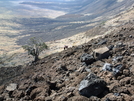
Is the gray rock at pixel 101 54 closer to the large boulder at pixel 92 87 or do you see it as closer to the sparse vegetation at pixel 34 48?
the large boulder at pixel 92 87

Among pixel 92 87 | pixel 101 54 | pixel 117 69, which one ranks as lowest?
pixel 92 87

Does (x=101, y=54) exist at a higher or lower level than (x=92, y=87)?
higher

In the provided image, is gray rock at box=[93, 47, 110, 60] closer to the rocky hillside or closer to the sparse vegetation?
the rocky hillside

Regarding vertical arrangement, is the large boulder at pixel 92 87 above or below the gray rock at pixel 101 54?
below

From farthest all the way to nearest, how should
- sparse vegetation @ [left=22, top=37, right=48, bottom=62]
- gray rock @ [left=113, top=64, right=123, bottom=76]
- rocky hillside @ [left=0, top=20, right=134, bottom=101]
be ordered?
sparse vegetation @ [left=22, top=37, right=48, bottom=62] < gray rock @ [left=113, top=64, right=123, bottom=76] < rocky hillside @ [left=0, top=20, right=134, bottom=101]

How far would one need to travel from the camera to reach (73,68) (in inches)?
390

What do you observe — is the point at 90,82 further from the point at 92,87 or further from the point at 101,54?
the point at 101,54

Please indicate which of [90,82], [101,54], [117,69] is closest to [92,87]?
[90,82]

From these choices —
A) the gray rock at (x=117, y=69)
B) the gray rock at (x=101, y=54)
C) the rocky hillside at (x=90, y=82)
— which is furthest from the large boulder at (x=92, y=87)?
the gray rock at (x=101, y=54)

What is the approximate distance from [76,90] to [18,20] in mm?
126769

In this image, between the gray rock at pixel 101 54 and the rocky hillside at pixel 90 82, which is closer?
the rocky hillside at pixel 90 82

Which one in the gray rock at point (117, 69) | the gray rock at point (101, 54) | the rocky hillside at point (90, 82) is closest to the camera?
the rocky hillside at point (90, 82)

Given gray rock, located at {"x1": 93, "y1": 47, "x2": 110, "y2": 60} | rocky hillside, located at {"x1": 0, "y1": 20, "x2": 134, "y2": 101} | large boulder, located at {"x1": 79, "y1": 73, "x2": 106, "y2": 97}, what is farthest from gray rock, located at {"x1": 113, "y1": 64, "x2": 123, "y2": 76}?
gray rock, located at {"x1": 93, "y1": 47, "x2": 110, "y2": 60}

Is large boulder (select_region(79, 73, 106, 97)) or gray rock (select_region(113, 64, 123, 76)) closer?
large boulder (select_region(79, 73, 106, 97))
